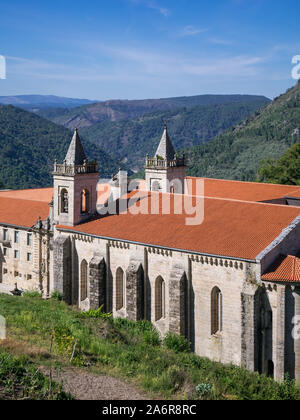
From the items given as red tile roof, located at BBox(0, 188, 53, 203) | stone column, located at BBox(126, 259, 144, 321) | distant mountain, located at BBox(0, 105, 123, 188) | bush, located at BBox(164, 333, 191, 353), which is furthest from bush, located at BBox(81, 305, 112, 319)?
distant mountain, located at BBox(0, 105, 123, 188)

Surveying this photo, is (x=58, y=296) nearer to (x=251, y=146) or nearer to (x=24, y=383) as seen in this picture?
(x=24, y=383)

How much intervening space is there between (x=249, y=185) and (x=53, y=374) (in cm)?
3619

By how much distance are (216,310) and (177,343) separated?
9.65ft

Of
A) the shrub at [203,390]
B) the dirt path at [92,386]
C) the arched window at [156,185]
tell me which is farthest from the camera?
the arched window at [156,185]

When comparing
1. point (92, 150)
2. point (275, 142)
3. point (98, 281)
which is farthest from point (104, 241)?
point (92, 150)

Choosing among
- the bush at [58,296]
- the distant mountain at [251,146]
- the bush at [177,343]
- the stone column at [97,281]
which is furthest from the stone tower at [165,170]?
the distant mountain at [251,146]

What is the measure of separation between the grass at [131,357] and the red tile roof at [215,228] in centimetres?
570

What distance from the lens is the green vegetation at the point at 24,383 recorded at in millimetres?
18234

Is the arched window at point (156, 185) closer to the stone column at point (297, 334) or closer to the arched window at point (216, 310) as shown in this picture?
the arched window at point (216, 310)

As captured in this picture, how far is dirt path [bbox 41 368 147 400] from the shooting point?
19719 mm

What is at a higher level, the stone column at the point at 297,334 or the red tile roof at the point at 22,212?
the red tile roof at the point at 22,212

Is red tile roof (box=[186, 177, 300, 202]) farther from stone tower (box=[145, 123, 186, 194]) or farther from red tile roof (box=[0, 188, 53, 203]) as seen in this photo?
red tile roof (box=[0, 188, 53, 203])

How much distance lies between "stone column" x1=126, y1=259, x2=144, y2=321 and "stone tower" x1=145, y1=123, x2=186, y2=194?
1721 centimetres

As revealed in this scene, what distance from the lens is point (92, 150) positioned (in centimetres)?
18375
